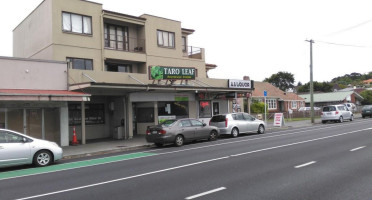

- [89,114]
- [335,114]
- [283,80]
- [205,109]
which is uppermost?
[283,80]

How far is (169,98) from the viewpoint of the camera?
22719mm

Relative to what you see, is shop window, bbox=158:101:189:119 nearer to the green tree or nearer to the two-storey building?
the two-storey building

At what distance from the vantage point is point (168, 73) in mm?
20359

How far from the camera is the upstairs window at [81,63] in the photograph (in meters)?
21.3

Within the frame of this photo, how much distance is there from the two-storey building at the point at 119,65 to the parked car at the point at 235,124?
2.81 metres

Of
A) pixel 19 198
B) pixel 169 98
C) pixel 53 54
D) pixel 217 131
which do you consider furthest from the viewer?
pixel 169 98

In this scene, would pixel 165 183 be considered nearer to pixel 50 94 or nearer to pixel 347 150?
pixel 347 150

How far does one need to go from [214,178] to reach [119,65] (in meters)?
18.7

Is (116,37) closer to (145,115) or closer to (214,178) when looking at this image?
(145,115)

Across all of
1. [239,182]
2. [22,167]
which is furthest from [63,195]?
[22,167]

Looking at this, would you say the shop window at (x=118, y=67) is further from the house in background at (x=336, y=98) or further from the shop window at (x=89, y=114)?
the house in background at (x=336, y=98)

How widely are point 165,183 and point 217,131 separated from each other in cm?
1135

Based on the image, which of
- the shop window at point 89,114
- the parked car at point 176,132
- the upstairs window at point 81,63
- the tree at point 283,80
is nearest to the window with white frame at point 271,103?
the shop window at point 89,114

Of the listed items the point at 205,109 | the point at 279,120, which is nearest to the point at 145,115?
the point at 205,109
